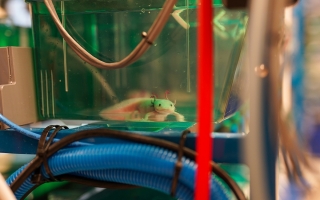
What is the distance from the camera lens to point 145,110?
0.74 m

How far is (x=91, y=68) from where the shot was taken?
78 centimetres

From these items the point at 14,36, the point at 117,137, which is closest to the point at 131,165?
the point at 117,137

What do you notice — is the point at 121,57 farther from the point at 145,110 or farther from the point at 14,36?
the point at 14,36

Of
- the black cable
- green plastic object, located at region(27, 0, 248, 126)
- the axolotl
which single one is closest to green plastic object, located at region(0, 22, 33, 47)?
green plastic object, located at region(27, 0, 248, 126)

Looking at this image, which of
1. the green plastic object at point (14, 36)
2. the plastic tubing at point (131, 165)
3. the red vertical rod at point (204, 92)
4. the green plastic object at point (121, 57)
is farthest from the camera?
the green plastic object at point (14, 36)

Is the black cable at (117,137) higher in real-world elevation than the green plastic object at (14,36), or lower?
lower

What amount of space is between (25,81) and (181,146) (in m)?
0.49

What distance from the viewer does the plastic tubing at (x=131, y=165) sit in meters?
0.46

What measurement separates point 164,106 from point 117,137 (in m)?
0.24

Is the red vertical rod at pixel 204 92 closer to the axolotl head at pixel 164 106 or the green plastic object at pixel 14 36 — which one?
the axolotl head at pixel 164 106

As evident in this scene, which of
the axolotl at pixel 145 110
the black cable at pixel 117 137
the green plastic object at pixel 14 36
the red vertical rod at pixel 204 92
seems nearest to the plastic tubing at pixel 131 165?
the black cable at pixel 117 137

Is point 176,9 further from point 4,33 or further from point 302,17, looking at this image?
point 4,33

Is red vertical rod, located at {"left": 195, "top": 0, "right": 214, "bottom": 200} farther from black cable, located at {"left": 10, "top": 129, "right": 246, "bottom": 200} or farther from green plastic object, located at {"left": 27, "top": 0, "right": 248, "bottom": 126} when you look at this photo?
green plastic object, located at {"left": 27, "top": 0, "right": 248, "bottom": 126}

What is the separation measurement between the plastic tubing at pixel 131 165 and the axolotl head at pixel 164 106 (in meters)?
0.24
